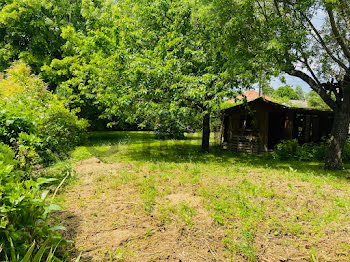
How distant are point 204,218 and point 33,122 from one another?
4075 mm

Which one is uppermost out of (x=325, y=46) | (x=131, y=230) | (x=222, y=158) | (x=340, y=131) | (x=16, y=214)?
(x=325, y=46)

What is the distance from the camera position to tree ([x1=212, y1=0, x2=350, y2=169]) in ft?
26.9

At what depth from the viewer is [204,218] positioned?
14.0ft

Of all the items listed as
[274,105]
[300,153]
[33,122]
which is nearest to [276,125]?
[274,105]

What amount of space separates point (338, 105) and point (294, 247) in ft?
26.6

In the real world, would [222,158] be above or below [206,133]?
below

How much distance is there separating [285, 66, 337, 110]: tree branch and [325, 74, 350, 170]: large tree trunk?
1.21 feet

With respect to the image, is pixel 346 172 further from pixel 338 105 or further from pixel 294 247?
pixel 294 247

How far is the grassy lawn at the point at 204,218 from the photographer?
11.0 feet

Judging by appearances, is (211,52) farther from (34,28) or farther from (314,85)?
(34,28)

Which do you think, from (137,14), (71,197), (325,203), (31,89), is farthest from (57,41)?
(325,203)

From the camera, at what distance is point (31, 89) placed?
35.8 ft

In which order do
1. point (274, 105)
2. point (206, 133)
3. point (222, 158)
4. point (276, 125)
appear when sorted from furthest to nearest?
point (276, 125)
point (274, 105)
point (206, 133)
point (222, 158)

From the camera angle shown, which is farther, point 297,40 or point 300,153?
point 300,153
